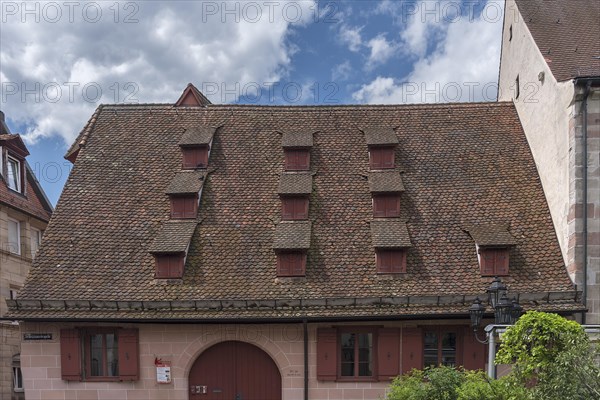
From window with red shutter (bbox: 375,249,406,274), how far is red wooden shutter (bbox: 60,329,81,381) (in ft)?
23.4

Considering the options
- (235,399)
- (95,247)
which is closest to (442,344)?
(235,399)

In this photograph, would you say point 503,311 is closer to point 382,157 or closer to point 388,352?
point 388,352

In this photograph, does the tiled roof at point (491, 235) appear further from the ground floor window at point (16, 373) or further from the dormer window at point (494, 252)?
the ground floor window at point (16, 373)

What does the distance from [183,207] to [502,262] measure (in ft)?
25.8

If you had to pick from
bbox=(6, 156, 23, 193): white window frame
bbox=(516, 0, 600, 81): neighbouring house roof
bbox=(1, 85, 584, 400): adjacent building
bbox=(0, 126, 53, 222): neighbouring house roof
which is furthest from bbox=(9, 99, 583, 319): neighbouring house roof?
bbox=(6, 156, 23, 193): white window frame

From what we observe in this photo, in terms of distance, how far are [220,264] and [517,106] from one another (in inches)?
392

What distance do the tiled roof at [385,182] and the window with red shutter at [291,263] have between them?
2618mm

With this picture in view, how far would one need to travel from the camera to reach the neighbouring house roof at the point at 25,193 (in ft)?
61.4

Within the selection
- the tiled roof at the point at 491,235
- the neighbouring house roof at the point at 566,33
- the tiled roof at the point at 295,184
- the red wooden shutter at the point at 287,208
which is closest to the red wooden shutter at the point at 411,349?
the tiled roof at the point at 491,235

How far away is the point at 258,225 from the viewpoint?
1333cm

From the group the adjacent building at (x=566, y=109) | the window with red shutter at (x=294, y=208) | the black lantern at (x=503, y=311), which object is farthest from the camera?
the window with red shutter at (x=294, y=208)

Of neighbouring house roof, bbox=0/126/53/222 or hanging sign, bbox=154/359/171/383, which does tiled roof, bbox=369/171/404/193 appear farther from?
neighbouring house roof, bbox=0/126/53/222

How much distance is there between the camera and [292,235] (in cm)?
1262

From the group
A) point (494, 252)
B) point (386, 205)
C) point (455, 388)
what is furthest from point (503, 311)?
point (386, 205)
